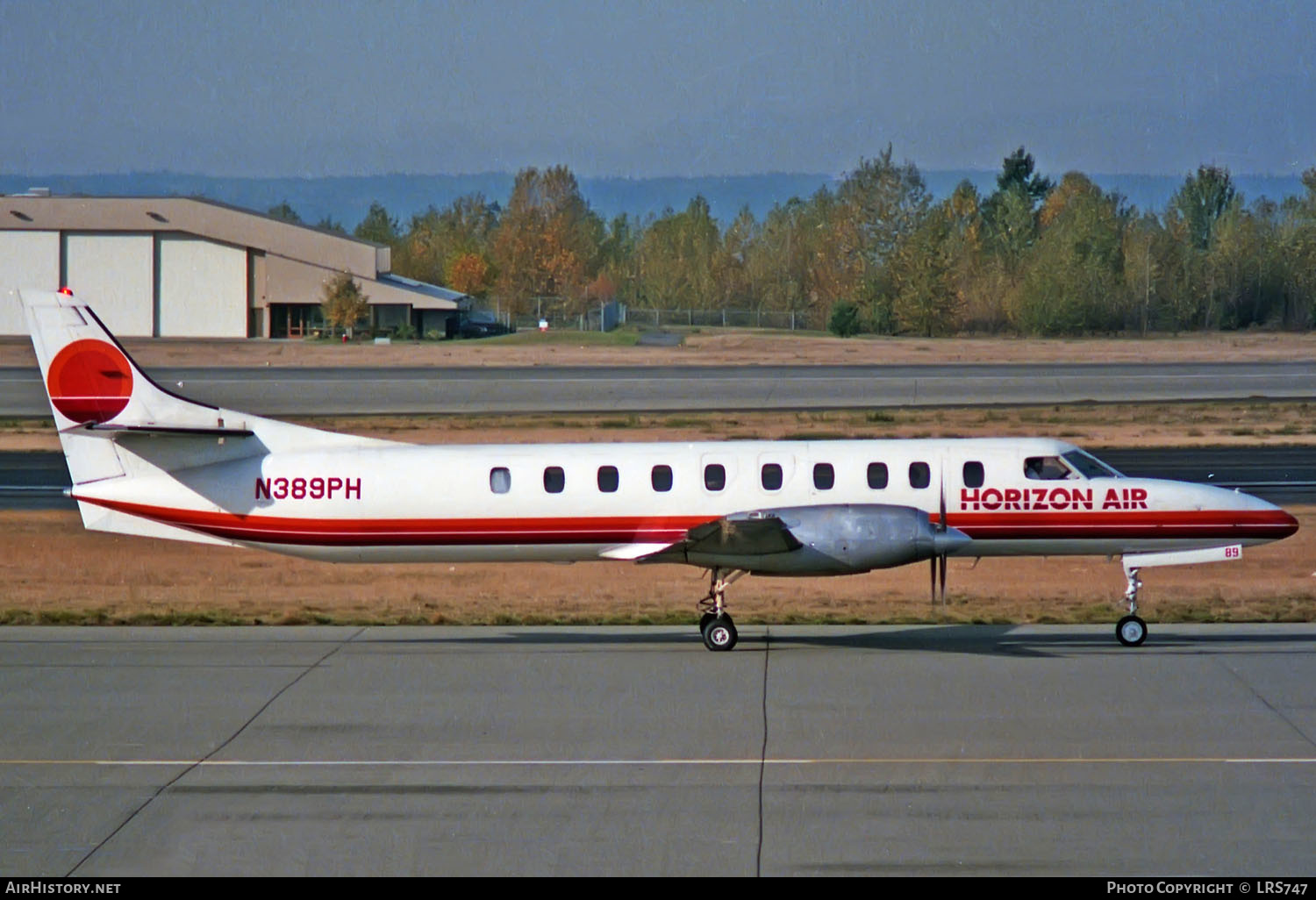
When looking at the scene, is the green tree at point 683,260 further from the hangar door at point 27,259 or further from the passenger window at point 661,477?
the passenger window at point 661,477

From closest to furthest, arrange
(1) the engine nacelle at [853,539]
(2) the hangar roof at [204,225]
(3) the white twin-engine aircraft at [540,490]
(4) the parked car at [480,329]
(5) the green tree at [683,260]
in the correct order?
(1) the engine nacelle at [853,539]
(3) the white twin-engine aircraft at [540,490]
(2) the hangar roof at [204,225]
(4) the parked car at [480,329]
(5) the green tree at [683,260]

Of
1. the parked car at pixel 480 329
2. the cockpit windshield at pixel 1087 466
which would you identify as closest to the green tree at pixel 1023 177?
the parked car at pixel 480 329

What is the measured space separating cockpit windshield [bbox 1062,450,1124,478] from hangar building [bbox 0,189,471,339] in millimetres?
78275

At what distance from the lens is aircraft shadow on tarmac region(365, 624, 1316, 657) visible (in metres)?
16.9

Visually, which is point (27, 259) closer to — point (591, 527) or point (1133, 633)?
point (591, 527)

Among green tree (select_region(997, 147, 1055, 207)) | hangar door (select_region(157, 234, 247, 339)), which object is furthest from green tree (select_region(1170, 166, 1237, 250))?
hangar door (select_region(157, 234, 247, 339))

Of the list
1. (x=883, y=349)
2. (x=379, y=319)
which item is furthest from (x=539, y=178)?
(x=883, y=349)

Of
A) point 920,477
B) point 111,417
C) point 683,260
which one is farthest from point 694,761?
point 683,260

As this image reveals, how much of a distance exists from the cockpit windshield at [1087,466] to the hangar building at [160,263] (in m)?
78.3

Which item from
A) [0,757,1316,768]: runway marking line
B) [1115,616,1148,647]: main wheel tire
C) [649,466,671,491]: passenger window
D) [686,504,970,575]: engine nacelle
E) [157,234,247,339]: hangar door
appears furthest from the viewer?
[157,234,247,339]: hangar door

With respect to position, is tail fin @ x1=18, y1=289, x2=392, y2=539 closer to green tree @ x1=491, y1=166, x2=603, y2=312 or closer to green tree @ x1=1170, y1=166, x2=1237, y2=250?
green tree @ x1=491, y1=166, x2=603, y2=312

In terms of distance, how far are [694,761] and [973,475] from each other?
7121mm

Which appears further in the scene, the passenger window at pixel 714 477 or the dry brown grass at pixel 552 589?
the dry brown grass at pixel 552 589

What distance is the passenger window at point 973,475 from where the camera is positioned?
17.7 m
